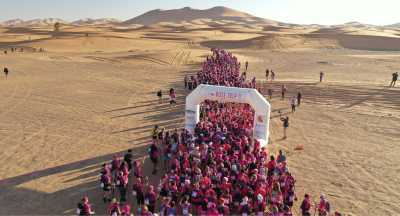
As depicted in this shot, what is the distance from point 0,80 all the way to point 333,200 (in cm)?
3152

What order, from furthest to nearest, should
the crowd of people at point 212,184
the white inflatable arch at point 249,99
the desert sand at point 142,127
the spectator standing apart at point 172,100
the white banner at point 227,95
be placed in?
1. the spectator standing apart at point 172,100
2. the white banner at point 227,95
3. the white inflatable arch at point 249,99
4. the desert sand at point 142,127
5. the crowd of people at point 212,184

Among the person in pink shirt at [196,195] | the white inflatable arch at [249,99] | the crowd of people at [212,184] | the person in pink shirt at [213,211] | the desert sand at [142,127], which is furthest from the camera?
the white inflatable arch at [249,99]

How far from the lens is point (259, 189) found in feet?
24.7

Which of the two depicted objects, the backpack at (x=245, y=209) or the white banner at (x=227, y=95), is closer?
the backpack at (x=245, y=209)

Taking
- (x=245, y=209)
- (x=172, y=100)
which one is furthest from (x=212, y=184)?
(x=172, y=100)

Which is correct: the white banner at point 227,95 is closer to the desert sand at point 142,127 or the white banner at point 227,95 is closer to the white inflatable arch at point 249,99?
the white inflatable arch at point 249,99

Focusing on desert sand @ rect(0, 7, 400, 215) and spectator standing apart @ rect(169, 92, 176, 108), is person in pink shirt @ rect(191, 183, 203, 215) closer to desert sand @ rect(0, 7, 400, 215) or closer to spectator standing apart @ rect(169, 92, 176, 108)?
desert sand @ rect(0, 7, 400, 215)

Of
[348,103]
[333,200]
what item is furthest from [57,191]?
[348,103]

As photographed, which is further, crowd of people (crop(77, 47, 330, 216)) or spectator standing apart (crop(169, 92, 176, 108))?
spectator standing apart (crop(169, 92, 176, 108))

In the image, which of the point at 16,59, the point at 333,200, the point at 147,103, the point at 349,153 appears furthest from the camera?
the point at 16,59

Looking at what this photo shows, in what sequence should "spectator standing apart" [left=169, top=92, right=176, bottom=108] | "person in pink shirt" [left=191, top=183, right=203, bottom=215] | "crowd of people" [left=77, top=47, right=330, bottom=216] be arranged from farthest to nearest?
"spectator standing apart" [left=169, top=92, right=176, bottom=108], "person in pink shirt" [left=191, top=183, right=203, bottom=215], "crowd of people" [left=77, top=47, right=330, bottom=216]

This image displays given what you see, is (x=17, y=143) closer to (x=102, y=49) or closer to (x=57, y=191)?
(x=57, y=191)

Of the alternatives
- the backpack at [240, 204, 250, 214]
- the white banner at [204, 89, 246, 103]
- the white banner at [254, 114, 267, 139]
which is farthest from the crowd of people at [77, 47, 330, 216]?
the white banner at [204, 89, 246, 103]

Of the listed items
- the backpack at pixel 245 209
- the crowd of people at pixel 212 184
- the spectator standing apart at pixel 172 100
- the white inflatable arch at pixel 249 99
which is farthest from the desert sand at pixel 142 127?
the backpack at pixel 245 209
